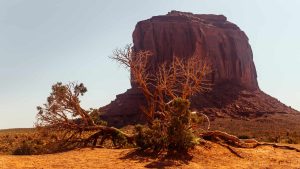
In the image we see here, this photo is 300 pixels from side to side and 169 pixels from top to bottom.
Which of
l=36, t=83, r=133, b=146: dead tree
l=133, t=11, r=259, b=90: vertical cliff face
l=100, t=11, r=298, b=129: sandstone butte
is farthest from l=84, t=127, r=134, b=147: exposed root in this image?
l=133, t=11, r=259, b=90: vertical cliff face

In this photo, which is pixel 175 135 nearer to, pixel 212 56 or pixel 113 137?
pixel 113 137

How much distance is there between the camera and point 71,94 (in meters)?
22.7

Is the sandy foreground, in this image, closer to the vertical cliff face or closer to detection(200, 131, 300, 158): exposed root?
detection(200, 131, 300, 158): exposed root

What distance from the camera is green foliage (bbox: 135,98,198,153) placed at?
17.4 metres

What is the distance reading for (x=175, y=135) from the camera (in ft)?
57.5

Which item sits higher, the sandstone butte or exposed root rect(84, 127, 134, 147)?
the sandstone butte

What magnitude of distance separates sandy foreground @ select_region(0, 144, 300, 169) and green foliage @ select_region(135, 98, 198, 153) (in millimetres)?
605

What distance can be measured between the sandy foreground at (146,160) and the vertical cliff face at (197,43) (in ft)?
222

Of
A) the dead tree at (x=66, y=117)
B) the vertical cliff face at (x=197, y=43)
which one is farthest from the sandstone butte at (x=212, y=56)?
the dead tree at (x=66, y=117)

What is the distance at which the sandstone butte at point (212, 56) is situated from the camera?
7350 cm

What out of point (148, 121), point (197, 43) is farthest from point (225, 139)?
point (197, 43)

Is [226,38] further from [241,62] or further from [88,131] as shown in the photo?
[88,131]

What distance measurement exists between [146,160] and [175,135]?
2.00m

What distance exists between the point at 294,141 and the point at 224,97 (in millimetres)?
47652
